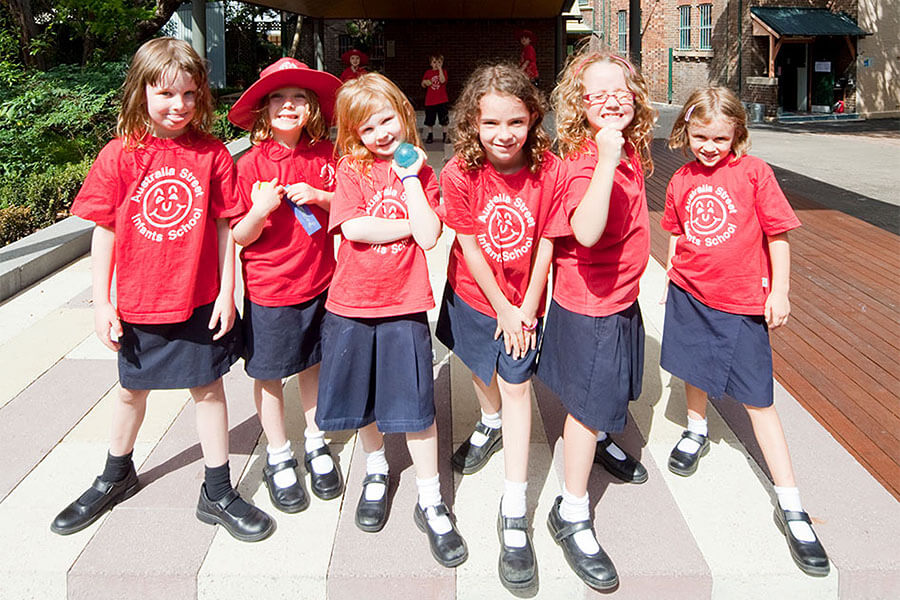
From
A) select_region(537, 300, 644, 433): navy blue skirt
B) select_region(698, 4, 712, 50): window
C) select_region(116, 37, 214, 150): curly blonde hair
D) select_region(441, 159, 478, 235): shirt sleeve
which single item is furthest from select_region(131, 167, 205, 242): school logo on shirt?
select_region(698, 4, 712, 50): window

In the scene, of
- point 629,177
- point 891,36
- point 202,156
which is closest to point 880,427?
point 629,177

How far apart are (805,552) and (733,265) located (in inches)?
37.4

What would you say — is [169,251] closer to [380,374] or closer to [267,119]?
[267,119]

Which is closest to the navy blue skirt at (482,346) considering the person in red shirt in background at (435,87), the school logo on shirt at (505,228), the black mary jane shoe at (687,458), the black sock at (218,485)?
the school logo on shirt at (505,228)

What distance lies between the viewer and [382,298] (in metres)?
2.62

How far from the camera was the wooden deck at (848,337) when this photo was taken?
354cm

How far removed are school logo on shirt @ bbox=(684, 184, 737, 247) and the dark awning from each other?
23027 mm

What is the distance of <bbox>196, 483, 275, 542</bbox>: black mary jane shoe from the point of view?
8.87 feet

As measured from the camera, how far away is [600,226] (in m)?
2.36

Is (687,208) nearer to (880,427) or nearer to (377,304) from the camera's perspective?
(377,304)

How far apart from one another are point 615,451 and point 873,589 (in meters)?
0.97

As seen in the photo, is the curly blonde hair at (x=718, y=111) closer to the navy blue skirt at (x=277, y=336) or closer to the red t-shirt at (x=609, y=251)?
the red t-shirt at (x=609, y=251)

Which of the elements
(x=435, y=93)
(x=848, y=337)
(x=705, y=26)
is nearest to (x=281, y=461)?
(x=848, y=337)

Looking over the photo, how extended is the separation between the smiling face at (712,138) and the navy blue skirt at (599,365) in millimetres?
642
